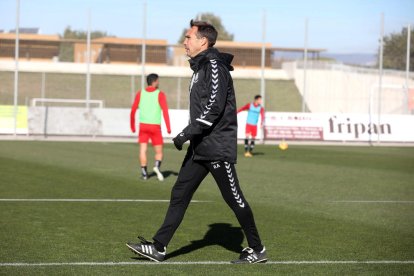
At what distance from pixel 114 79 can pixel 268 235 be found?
5583 centimetres

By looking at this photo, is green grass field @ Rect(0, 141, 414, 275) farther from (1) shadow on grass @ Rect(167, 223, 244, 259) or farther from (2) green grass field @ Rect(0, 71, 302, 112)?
(2) green grass field @ Rect(0, 71, 302, 112)

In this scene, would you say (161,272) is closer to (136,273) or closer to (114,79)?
(136,273)

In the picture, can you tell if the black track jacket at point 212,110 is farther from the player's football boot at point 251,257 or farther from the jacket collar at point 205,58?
the player's football boot at point 251,257

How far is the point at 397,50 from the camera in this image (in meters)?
44.0

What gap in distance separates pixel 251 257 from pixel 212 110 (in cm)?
139

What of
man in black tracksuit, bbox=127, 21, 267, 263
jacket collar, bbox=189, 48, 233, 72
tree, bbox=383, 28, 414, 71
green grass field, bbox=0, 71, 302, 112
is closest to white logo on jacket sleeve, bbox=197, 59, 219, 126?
man in black tracksuit, bbox=127, 21, 267, 263

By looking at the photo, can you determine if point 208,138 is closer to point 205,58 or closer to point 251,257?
point 205,58

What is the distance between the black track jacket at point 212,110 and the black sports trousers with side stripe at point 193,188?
110mm

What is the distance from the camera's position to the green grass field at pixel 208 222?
7637 mm

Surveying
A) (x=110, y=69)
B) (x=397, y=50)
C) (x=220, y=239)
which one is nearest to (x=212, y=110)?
(x=220, y=239)

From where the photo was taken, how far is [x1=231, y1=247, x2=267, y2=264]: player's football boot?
7742 millimetres

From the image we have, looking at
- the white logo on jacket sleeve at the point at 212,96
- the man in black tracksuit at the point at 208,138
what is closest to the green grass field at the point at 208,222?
the man in black tracksuit at the point at 208,138

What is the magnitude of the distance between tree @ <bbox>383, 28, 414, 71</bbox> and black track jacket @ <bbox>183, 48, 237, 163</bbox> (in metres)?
35.3

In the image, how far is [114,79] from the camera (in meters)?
64.6
